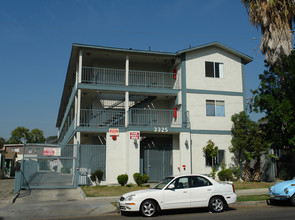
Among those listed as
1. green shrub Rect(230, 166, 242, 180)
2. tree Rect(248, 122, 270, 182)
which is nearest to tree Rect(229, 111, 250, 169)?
tree Rect(248, 122, 270, 182)

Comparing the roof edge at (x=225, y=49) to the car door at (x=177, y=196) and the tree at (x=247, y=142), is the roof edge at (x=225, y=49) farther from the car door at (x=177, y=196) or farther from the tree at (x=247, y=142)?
the car door at (x=177, y=196)

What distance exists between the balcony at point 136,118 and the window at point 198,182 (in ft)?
33.9

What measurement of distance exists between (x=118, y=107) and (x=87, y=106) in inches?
166

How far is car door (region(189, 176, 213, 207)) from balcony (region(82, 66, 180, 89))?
489 inches

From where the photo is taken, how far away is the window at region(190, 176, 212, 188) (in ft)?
36.0

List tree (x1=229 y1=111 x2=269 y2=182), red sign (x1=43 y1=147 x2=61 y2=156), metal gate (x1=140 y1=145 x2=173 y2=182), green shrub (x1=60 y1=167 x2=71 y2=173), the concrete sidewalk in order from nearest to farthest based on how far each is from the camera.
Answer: the concrete sidewalk < red sign (x1=43 y1=147 x2=61 y2=156) < green shrub (x1=60 y1=167 x2=71 y2=173) < tree (x1=229 y1=111 x2=269 y2=182) < metal gate (x1=140 y1=145 x2=173 y2=182)

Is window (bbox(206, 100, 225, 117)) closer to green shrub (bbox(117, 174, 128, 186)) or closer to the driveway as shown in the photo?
green shrub (bbox(117, 174, 128, 186))

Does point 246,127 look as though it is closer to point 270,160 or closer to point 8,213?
point 270,160

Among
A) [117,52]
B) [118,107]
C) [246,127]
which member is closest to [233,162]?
[246,127]

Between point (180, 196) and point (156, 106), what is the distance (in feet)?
48.1

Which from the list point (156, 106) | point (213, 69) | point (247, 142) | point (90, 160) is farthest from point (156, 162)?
point (213, 69)

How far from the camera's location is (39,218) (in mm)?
10789

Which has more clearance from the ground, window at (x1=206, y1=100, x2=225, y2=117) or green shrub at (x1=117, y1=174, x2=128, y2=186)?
window at (x1=206, y1=100, x2=225, y2=117)

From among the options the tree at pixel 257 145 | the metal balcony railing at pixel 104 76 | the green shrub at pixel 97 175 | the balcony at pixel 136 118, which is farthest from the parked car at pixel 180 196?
the metal balcony railing at pixel 104 76
